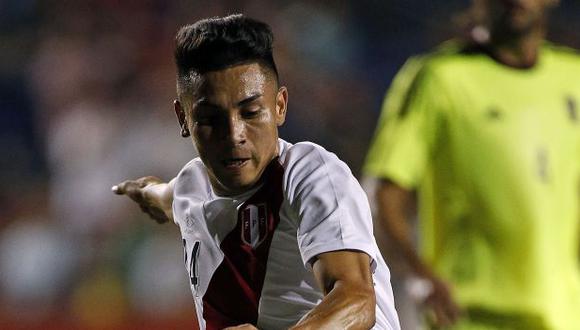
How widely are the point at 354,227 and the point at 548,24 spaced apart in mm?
2663

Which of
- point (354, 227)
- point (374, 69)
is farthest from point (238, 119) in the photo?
point (374, 69)

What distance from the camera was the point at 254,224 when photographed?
2.07 m

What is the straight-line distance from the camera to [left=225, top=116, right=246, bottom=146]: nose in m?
1.98

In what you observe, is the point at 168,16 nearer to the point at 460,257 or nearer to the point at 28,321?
the point at 28,321

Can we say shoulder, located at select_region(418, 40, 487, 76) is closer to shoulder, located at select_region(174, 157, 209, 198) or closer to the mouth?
shoulder, located at select_region(174, 157, 209, 198)

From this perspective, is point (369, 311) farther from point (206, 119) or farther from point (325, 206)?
point (206, 119)

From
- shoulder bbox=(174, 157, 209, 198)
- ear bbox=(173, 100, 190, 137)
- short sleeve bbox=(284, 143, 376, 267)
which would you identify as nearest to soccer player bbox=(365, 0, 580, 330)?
shoulder bbox=(174, 157, 209, 198)

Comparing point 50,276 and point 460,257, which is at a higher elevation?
point 460,257

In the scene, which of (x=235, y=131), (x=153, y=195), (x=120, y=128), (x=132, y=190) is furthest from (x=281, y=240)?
(x=120, y=128)

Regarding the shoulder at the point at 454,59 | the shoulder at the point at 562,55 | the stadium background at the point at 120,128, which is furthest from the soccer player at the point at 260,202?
the stadium background at the point at 120,128

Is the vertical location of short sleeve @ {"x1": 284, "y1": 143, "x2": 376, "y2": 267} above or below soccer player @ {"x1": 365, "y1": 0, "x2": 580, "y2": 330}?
above

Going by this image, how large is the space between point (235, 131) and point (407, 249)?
2005 millimetres

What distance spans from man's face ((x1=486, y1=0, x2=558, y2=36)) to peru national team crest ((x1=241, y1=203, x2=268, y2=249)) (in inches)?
84.9

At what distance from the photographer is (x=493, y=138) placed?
392 centimetres
